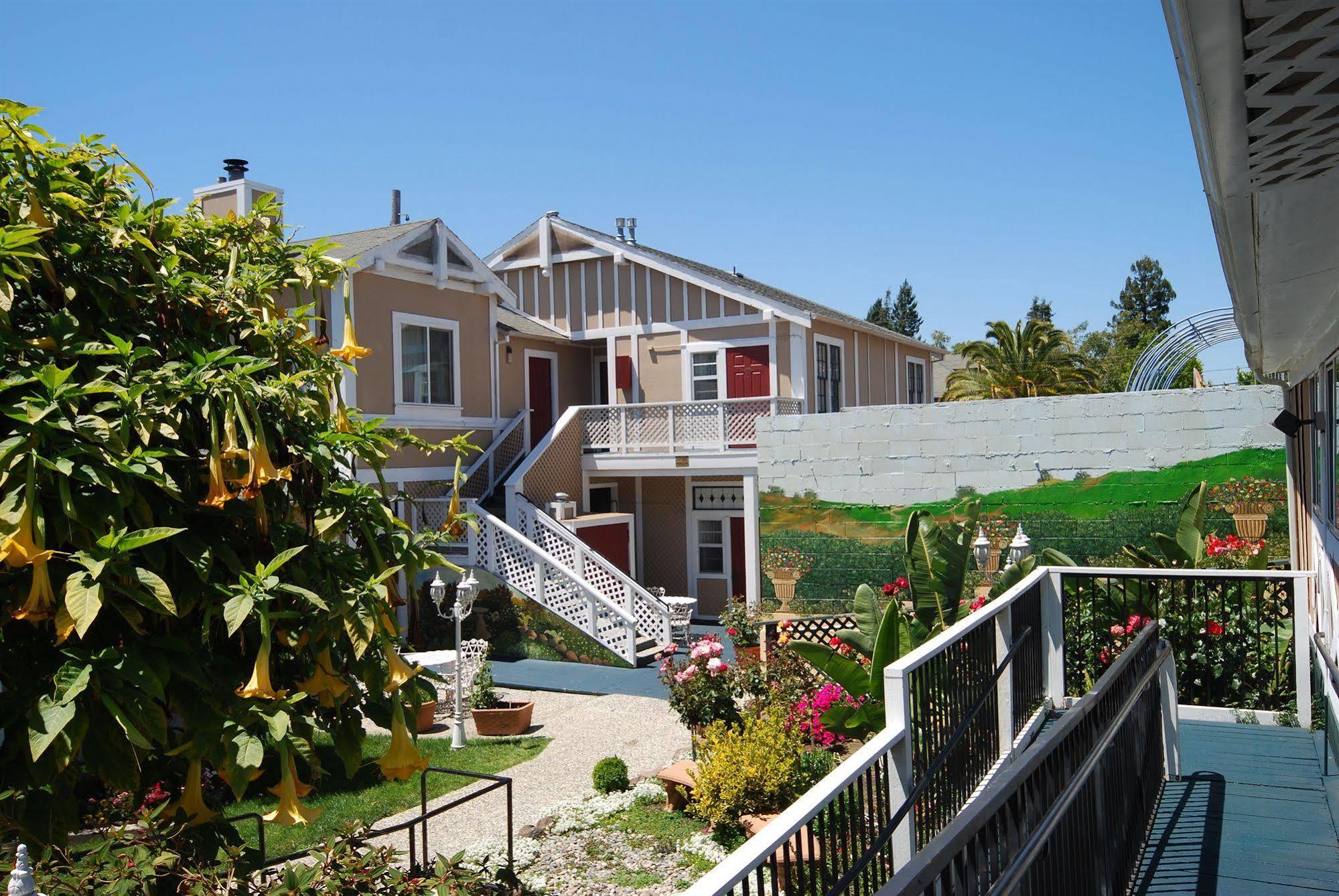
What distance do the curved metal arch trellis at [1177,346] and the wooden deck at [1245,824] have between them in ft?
32.8

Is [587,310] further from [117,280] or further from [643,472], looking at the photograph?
[117,280]

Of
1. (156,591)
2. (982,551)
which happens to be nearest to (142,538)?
(156,591)

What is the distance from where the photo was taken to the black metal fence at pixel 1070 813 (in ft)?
7.20

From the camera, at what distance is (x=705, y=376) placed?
23188 mm

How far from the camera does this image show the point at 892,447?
1636cm

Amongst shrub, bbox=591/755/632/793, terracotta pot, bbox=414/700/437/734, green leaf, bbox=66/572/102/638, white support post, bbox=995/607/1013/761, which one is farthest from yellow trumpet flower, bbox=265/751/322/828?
terracotta pot, bbox=414/700/437/734

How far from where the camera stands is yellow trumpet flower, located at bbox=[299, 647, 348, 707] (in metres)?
3.64

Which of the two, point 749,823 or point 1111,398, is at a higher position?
point 1111,398

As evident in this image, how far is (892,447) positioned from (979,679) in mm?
10888

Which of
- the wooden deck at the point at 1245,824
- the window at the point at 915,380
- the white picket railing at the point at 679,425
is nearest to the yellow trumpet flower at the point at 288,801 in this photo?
the wooden deck at the point at 1245,824

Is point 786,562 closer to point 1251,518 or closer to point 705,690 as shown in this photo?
point 705,690

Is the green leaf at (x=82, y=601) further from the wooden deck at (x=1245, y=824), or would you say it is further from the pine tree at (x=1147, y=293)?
the pine tree at (x=1147, y=293)

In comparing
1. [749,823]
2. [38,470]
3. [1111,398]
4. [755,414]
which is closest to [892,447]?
[1111,398]

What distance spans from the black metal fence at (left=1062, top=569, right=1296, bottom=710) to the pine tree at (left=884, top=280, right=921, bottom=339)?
2872 inches
